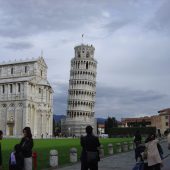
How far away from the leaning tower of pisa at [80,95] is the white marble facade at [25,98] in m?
24.4

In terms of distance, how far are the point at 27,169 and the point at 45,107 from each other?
9423 centimetres

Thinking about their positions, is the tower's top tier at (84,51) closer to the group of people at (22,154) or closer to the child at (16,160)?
the group of people at (22,154)

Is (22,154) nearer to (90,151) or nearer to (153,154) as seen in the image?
(90,151)

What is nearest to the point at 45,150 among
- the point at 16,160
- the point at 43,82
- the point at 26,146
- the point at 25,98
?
the point at 26,146

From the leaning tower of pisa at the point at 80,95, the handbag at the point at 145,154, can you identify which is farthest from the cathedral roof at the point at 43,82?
the handbag at the point at 145,154

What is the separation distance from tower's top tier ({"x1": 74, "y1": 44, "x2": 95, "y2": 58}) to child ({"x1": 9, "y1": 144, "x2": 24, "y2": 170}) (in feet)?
412

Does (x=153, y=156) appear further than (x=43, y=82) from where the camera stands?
No

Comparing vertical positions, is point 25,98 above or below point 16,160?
above

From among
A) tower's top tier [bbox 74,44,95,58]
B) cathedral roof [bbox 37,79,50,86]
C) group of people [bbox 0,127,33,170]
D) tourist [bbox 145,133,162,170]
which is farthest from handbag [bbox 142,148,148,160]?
tower's top tier [bbox 74,44,95,58]

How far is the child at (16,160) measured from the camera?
458 inches

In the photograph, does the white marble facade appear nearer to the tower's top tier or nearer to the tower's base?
the tower's base

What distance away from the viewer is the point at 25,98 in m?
99.7

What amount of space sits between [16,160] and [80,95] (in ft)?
398

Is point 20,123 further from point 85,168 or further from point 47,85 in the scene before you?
point 85,168
